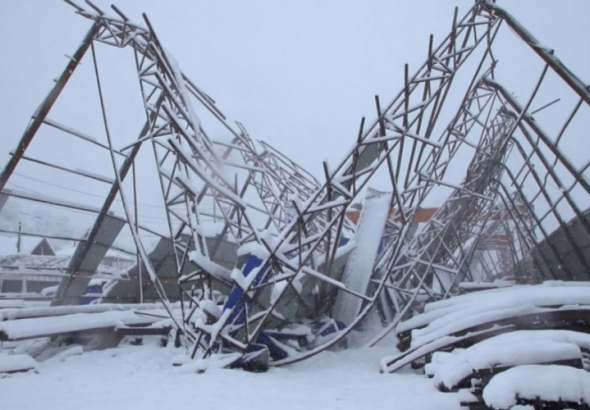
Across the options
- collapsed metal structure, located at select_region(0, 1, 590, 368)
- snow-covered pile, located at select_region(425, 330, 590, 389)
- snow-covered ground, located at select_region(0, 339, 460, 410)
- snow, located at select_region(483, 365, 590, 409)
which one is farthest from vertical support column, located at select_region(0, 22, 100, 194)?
snow, located at select_region(483, 365, 590, 409)

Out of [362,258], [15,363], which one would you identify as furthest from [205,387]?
[362,258]

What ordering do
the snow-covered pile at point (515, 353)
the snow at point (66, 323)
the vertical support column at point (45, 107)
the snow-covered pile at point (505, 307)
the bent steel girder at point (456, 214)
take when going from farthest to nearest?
the bent steel girder at point (456, 214)
the vertical support column at point (45, 107)
the snow at point (66, 323)
the snow-covered pile at point (505, 307)
the snow-covered pile at point (515, 353)

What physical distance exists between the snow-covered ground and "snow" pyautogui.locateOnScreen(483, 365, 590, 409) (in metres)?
0.65

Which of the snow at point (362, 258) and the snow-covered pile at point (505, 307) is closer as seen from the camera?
the snow-covered pile at point (505, 307)

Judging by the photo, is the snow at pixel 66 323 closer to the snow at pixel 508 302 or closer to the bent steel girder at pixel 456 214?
the snow at pixel 508 302

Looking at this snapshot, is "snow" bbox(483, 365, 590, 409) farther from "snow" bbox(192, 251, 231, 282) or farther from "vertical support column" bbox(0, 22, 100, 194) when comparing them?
"vertical support column" bbox(0, 22, 100, 194)

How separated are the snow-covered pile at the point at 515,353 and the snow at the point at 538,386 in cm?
17

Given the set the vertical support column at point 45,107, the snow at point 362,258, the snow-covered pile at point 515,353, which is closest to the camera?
the snow-covered pile at point 515,353

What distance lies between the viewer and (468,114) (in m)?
9.66

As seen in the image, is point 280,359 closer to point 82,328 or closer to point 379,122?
point 82,328

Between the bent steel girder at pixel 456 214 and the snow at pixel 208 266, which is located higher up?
the bent steel girder at pixel 456 214

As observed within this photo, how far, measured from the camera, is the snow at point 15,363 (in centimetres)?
489

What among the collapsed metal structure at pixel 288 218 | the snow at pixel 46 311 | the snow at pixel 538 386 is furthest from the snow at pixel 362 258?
the snow at pixel 46 311

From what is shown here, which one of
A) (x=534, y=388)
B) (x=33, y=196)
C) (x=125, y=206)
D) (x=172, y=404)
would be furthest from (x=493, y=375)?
(x=33, y=196)
